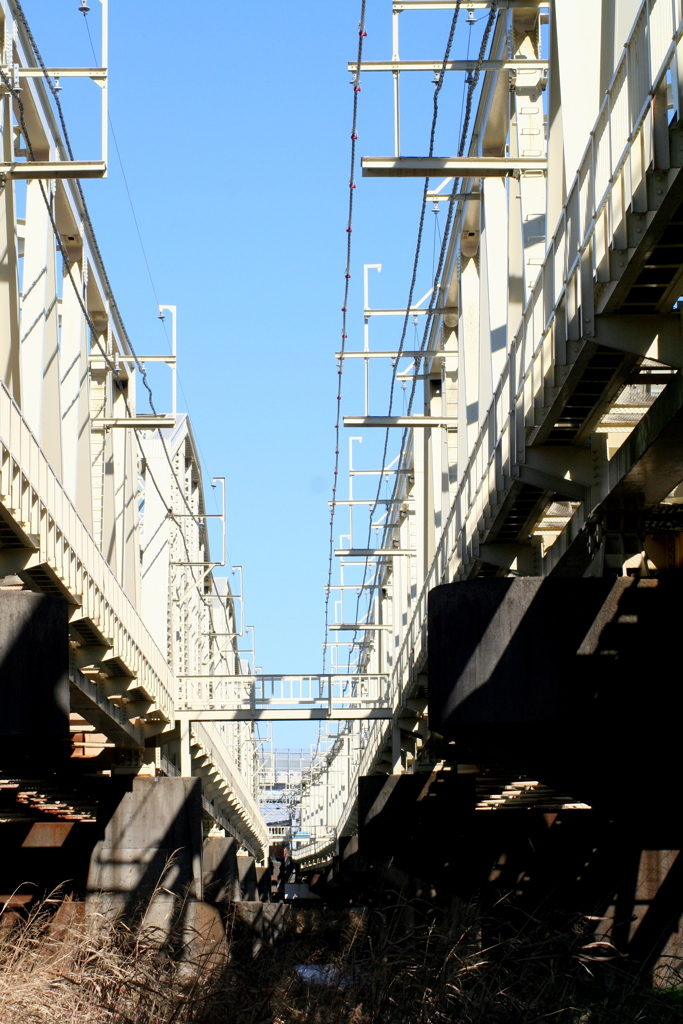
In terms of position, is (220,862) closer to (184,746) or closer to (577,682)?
(184,746)

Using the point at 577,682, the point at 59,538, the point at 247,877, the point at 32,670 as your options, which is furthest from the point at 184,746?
the point at 577,682

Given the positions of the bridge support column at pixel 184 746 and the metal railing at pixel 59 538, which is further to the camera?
the bridge support column at pixel 184 746

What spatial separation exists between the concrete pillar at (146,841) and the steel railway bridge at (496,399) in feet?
5.67

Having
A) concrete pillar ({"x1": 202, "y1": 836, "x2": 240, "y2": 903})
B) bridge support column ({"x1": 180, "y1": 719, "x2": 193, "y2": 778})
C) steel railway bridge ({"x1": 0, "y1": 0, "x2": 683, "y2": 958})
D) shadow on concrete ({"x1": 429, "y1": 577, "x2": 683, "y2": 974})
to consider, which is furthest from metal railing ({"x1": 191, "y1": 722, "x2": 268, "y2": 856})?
shadow on concrete ({"x1": 429, "y1": 577, "x2": 683, "y2": 974})

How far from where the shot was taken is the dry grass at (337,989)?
11836 mm

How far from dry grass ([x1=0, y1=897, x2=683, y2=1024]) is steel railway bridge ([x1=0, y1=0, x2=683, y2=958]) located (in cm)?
250

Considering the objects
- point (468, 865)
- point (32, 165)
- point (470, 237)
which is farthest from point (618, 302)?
point (468, 865)

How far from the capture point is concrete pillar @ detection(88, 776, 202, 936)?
106 ft

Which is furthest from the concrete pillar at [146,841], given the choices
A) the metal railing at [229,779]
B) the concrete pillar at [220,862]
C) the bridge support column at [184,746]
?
the concrete pillar at [220,862]

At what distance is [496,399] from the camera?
712 inches

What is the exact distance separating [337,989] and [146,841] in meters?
20.8

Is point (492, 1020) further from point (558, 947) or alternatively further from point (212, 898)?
point (212, 898)

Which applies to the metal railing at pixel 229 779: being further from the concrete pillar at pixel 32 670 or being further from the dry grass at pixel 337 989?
the dry grass at pixel 337 989

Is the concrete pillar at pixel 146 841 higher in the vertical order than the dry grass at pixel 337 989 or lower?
lower
